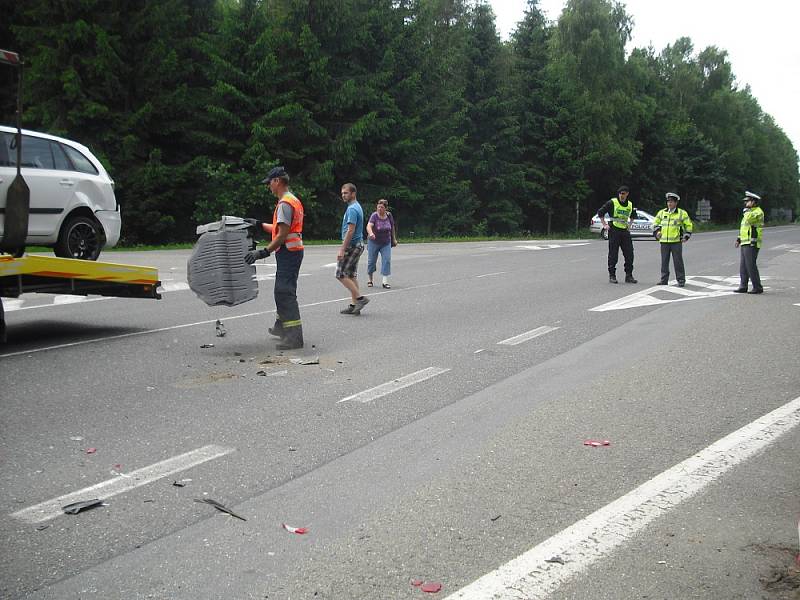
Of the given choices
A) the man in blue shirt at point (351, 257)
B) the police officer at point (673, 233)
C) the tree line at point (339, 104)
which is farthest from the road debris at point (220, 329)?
the tree line at point (339, 104)

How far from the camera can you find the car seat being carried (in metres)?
9.17

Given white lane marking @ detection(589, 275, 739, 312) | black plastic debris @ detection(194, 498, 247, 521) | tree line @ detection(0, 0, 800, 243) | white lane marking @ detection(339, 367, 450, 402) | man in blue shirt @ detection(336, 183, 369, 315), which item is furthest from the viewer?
tree line @ detection(0, 0, 800, 243)

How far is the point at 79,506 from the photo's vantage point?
14.4 ft

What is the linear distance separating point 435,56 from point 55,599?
157ft

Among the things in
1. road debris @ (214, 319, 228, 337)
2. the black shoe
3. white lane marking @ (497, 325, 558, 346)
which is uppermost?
road debris @ (214, 319, 228, 337)

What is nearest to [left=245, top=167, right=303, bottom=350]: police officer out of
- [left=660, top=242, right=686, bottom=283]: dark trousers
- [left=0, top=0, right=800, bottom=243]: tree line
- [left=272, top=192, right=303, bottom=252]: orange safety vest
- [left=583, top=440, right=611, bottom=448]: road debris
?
[left=272, top=192, right=303, bottom=252]: orange safety vest

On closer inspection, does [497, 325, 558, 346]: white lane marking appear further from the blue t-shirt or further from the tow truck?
the tow truck

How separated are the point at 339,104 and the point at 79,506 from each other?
37.9 m

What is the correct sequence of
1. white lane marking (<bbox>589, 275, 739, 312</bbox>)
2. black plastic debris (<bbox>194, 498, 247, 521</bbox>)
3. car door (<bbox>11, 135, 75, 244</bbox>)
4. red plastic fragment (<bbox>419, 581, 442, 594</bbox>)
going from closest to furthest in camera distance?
red plastic fragment (<bbox>419, 581, 442, 594</bbox>) → black plastic debris (<bbox>194, 498, 247, 521</bbox>) → car door (<bbox>11, 135, 75, 244</bbox>) → white lane marking (<bbox>589, 275, 739, 312</bbox>)

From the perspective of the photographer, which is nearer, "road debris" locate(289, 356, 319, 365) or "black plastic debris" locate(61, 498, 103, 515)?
"black plastic debris" locate(61, 498, 103, 515)

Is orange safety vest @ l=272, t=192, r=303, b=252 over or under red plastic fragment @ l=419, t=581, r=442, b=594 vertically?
over

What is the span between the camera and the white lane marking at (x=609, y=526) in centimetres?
354

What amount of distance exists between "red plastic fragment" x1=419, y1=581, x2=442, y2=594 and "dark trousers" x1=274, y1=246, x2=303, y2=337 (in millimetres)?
5836

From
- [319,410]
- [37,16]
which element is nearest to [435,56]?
[37,16]
